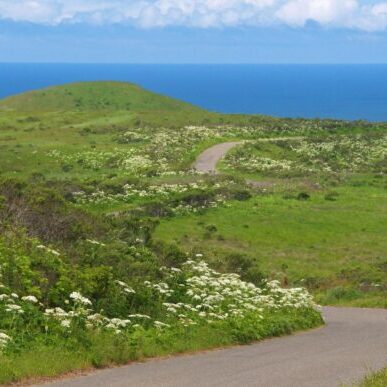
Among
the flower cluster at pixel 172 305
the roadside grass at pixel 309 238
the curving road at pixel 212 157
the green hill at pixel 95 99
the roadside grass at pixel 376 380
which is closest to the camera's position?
the roadside grass at pixel 376 380

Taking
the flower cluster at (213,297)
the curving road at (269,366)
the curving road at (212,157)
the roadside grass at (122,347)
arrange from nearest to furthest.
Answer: the roadside grass at (122,347) → the curving road at (269,366) → the flower cluster at (213,297) → the curving road at (212,157)

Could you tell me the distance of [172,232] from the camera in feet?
155

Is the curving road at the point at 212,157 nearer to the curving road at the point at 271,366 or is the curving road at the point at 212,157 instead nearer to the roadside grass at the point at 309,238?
the roadside grass at the point at 309,238

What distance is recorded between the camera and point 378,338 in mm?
21422

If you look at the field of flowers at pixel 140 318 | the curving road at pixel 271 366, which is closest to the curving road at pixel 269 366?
the curving road at pixel 271 366

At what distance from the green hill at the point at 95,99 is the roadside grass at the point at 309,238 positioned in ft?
256

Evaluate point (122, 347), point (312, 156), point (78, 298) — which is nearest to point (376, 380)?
point (122, 347)

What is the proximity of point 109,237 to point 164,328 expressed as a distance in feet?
28.3

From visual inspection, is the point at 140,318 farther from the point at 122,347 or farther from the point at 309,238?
the point at 309,238

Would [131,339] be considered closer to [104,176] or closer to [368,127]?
[104,176]

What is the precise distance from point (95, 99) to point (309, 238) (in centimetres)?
9616

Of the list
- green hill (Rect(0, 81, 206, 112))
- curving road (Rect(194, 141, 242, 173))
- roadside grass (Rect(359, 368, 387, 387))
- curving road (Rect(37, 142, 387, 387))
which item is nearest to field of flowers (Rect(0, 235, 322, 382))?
curving road (Rect(37, 142, 387, 387))

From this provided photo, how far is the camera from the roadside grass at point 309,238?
37188 millimetres

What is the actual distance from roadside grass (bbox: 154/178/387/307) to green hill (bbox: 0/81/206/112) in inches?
3075
